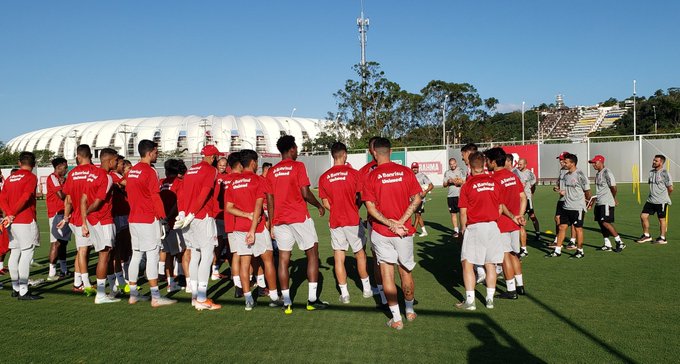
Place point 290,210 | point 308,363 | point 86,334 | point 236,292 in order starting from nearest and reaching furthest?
1. point 308,363
2. point 86,334
3. point 290,210
4. point 236,292

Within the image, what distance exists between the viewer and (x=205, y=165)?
7098mm

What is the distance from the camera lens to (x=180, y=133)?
89312 millimetres

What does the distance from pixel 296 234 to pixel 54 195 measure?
5651 millimetres

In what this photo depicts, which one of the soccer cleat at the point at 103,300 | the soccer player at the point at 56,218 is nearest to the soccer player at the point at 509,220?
the soccer cleat at the point at 103,300

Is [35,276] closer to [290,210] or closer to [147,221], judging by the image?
[147,221]

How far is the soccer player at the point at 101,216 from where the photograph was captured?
287 inches

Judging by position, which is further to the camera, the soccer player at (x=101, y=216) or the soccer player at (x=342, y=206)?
the soccer player at (x=101, y=216)

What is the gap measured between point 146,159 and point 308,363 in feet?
12.7

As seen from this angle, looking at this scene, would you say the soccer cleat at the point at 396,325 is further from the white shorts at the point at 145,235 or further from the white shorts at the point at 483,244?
the white shorts at the point at 145,235

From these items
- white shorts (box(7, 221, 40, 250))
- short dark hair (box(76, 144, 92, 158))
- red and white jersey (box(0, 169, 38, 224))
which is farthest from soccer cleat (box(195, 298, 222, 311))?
red and white jersey (box(0, 169, 38, 224))

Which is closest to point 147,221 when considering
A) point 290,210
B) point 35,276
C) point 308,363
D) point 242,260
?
point 242,260

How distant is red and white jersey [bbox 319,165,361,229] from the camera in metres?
6.94

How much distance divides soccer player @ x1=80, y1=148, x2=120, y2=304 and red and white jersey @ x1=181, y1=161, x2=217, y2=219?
4.31 feet

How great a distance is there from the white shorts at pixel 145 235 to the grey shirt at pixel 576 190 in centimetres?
787
